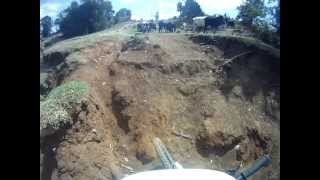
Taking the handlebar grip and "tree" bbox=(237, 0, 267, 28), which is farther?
"tree" bbox=(237, 0, 267, 28)

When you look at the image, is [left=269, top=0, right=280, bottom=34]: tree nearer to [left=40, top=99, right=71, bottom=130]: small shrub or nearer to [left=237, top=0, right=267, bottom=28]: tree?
[left=237, top=0, right=267, bottom=28]: tree

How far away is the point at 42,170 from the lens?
4828 millimetres

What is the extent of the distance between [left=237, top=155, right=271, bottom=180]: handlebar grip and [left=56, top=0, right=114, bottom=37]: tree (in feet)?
6.83

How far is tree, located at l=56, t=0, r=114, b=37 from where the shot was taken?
4.80 metres

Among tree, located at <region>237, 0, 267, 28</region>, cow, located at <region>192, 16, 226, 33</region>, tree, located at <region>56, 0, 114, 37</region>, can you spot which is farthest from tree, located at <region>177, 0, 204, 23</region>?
tree, located at <region>56, 0, 114, 37</region>

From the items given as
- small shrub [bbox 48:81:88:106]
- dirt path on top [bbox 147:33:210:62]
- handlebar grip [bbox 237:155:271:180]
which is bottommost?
handlebar grip [bbox 237:155:271:180]

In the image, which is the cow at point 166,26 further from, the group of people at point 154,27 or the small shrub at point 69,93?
the small shrub at point 69,93

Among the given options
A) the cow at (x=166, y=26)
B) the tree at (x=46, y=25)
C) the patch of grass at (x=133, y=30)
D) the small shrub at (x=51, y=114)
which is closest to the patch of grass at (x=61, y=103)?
the small shrub at (x=51, y=114)

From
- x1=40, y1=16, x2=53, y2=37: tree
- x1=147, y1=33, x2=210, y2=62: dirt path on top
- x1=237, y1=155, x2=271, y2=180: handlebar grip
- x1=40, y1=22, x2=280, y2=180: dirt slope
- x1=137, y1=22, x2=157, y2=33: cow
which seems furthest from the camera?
x1=147, y1=33, x2=210, y2=62: dirt path on top
